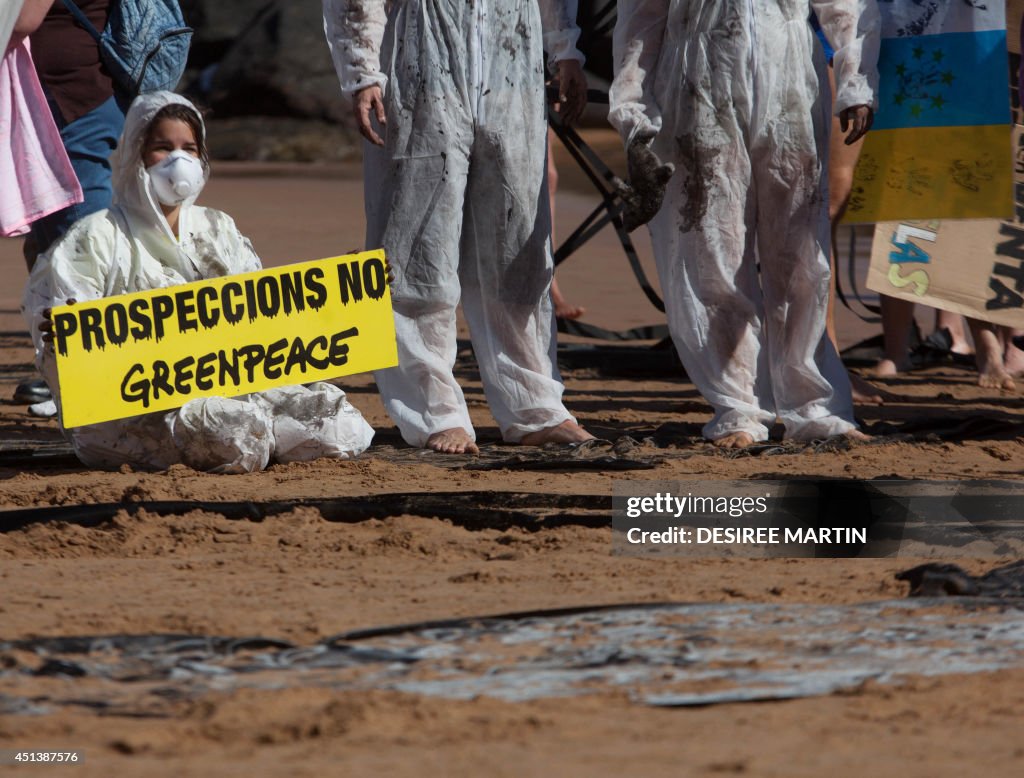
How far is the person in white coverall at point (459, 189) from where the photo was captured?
4.71 m

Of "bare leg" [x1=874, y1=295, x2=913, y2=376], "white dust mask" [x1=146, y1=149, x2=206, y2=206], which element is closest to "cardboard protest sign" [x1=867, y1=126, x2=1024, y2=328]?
"bare leg" [x1=874, y1=295, x2=913, y2=376]

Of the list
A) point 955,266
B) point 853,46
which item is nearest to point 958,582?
point 853,46

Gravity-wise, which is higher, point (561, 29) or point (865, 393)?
point (561, 29)

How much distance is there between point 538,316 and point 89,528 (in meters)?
1.71

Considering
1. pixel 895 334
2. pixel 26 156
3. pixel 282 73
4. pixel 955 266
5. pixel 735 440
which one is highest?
pixel 282 73

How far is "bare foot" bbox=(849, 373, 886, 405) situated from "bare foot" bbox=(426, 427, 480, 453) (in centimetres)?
186

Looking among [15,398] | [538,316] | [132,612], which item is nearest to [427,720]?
[132,612]

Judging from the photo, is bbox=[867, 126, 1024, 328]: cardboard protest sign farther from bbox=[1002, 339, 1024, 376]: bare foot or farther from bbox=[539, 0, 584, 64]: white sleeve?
bbox=[539, 0, 584, 64]: white sleeve

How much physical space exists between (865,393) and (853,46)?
159 centimetres

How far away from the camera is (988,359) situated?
659cm

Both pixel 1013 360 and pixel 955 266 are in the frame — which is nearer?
pixel 955 266

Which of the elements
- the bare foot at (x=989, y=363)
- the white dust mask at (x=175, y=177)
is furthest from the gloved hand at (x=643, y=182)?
the bare foot at (x=989, y=363)

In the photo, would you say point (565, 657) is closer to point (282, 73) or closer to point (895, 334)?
point (895, 334)

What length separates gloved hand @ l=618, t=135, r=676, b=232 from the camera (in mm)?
4824
